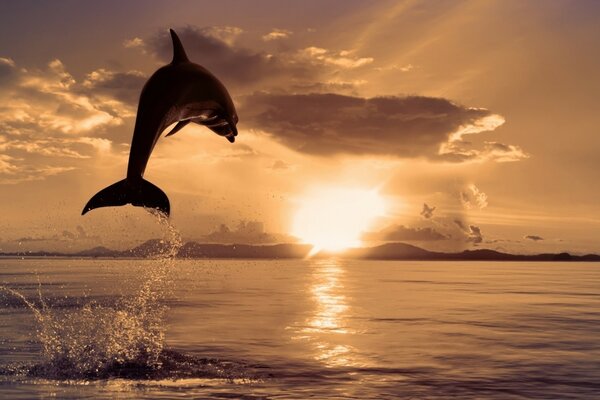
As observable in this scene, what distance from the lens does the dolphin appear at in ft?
36.8

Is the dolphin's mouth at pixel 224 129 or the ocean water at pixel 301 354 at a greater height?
the dolphin's mouth at pixel 224 129

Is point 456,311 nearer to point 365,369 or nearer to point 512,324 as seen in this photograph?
point 512,324

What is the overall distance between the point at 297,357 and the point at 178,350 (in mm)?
3913

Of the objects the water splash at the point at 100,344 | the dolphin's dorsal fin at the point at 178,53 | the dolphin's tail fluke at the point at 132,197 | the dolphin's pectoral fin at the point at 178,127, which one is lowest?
the water splash at the point at 100,344

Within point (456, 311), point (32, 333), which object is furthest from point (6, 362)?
point (456, 311)

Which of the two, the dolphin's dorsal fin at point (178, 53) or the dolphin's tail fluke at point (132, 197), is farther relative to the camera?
the dolphin's dorsal fin at point (178, 53)

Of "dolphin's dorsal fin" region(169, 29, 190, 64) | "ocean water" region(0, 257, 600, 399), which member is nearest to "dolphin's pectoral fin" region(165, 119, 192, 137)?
"dolphin's dorsal fin" region(169, 29, 190, 64)

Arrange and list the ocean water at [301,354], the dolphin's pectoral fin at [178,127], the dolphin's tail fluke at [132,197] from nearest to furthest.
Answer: the dolphin's tail fluke at [132,197]
the dolphin's pectoral fin at [178,127]
the ocean water at [301,354]

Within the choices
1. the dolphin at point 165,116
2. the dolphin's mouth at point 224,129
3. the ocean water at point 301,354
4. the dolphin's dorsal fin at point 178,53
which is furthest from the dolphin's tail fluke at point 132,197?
the ocean water at point 301,354

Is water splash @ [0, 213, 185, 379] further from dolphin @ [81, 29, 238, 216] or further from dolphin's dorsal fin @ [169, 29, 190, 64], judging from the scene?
dolphin's dorsal fin @ [169, 29, 190, 64]

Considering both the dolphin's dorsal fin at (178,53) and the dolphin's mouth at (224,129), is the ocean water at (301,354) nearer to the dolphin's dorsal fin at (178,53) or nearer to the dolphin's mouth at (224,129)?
the dolphin's mouth at (224,129)

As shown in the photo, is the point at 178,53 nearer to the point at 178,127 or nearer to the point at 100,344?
the point at 178,127

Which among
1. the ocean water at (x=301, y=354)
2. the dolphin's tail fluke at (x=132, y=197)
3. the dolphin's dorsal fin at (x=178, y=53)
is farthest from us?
the ocean water at (x=301, y=354)

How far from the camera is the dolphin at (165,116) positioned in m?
11.2
